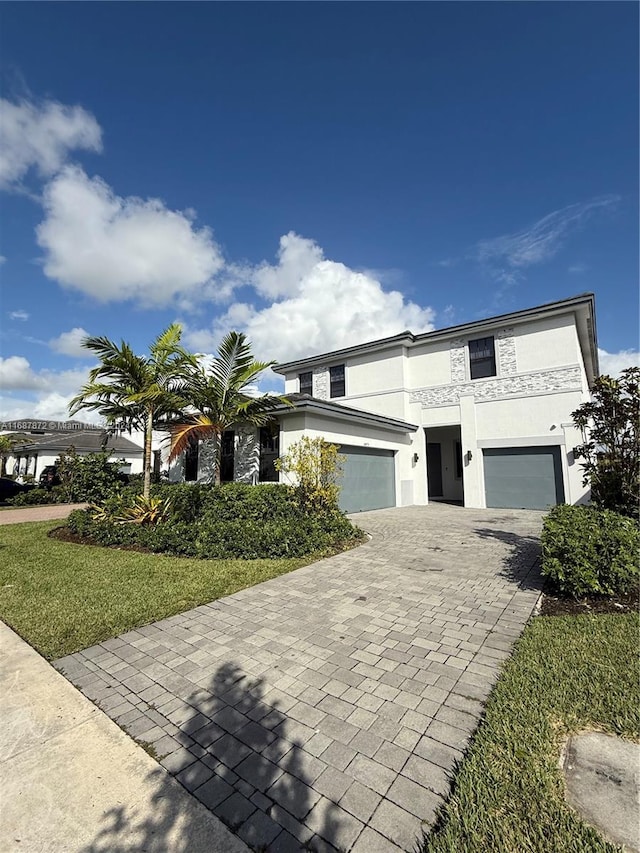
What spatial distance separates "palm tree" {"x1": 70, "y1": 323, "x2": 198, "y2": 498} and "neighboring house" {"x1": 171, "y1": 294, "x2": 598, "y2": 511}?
138 inches

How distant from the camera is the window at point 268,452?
1305 cm

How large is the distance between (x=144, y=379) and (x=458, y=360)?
1348 cm

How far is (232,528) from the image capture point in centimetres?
785

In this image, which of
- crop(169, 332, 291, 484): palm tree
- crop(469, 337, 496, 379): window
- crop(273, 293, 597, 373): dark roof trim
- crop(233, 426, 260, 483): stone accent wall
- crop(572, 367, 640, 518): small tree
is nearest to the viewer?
crop(572, 367, 640, 518): small tree

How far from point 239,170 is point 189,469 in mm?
11084

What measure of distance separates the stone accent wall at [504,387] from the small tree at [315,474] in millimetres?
9153

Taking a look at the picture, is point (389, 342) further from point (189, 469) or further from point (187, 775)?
point (187, 775)

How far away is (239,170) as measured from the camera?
10.8 meters

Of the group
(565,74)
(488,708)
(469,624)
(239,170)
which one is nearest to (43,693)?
(488,708)

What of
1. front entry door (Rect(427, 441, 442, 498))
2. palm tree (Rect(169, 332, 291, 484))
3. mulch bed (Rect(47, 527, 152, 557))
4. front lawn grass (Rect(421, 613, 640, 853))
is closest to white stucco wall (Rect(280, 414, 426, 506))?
palm tree (Rect(169, 332, 291, 484))

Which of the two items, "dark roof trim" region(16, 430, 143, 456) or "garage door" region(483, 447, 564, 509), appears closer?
"garage door" region(483, 447, 564, 509)

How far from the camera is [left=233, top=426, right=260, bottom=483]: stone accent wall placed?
43.3 ft

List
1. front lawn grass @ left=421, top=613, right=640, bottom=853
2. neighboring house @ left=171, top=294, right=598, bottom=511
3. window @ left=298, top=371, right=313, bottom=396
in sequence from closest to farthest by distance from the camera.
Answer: front lawn grass @ left=421, top=613, right=640, bottom=853 < neighboring house @ left=171, top=294, right=598, bottom=511 < window @ left=298, top=371, right=313, bottom=396

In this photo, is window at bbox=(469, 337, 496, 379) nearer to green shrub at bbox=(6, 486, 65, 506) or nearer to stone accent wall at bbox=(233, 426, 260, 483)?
stone accent wall at bbox=(233, 426, 260, 483)
